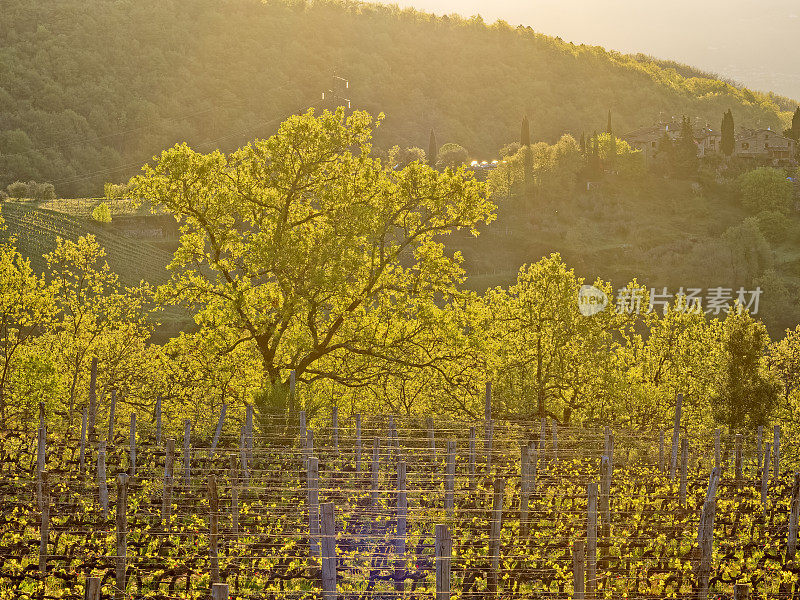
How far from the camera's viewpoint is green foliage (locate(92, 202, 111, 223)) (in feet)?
275

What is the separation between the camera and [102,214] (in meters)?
84.1

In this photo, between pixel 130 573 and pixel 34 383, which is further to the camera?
pixel 34 383

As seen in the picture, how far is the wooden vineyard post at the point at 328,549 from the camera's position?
423 inches

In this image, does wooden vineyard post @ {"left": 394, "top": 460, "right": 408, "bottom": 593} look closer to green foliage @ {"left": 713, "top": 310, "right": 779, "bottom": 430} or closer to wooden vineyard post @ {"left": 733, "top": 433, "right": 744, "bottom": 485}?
wooden vineyard post @ {"left": 733, "top": 433, "right": 744, "bottom": 485}

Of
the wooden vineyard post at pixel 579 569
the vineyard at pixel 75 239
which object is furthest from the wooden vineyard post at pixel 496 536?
the vineyard at pixel 75 239

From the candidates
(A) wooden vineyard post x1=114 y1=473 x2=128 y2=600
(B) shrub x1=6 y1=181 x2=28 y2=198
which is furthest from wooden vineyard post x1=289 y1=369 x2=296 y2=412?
(B) shrub x1=6 y1=181 x2=28 y2=198

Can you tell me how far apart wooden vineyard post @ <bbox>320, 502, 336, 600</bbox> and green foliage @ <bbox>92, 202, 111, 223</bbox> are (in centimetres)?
7812

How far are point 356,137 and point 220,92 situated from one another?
6005 inches

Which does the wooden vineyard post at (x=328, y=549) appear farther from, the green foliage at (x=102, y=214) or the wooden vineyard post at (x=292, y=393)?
the green foliage at (x=102, y=214)

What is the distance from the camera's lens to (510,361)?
118 ft

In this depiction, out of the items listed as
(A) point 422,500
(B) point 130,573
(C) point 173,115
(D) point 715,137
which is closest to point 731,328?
(A) point 422,500

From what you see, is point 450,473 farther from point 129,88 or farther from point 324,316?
point 129,88

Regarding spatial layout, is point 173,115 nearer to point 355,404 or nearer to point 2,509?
point 355,404

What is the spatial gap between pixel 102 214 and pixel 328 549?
258 ft
